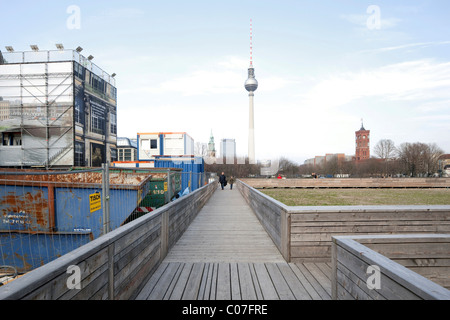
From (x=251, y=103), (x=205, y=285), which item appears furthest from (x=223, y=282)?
(x=251, y=103)

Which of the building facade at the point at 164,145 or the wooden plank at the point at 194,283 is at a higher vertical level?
the building facade at the point at 164,145

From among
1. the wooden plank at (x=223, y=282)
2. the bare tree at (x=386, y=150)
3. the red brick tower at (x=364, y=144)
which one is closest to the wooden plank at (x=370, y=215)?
the wooden plank at (x=223, y=282)

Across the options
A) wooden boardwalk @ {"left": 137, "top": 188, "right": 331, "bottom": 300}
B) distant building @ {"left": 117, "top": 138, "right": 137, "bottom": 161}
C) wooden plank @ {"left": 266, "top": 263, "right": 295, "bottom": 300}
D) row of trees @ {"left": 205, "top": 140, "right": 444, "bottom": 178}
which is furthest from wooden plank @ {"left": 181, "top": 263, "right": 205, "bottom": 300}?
row of trees @ {"left": 205, "top": 140, "right": 444, "bottom": 178}

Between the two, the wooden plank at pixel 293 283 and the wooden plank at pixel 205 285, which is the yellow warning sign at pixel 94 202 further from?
the wooden plank at pixel 293 283

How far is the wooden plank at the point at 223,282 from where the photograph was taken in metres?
3.32

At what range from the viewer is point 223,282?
3701 millimetres

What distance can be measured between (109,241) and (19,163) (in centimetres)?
3100

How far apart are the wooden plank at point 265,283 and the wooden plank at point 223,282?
1.50ft

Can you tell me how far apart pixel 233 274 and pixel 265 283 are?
548 mm

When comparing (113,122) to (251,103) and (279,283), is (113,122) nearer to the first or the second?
(279,283)

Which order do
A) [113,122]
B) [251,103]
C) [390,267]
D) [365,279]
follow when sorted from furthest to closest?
[251,103] → [113,122] → [365,279] → [390,267]

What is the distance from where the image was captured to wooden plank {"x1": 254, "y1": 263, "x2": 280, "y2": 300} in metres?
3.29

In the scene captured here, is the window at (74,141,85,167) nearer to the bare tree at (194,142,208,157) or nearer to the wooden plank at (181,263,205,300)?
the wooden plank at (181,263,205,300)
